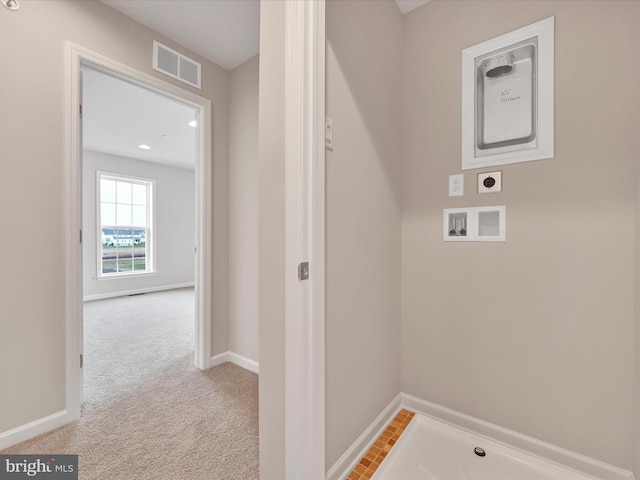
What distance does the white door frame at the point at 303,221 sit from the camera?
3.59 ft

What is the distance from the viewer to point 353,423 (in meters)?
1.45

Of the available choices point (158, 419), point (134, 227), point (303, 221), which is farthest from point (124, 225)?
point (303, 221)

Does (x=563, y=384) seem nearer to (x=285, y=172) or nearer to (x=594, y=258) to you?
(x=594, y=258)

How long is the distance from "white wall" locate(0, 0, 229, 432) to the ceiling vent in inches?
14.7

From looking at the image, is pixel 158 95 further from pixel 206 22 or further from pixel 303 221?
pixel 303 221

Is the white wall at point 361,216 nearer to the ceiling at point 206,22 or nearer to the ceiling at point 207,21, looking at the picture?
the ceiling at point 207,21

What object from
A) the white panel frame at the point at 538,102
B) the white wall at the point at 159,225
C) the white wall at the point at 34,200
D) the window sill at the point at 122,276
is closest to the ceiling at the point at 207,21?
the white wall at the point at 34,200

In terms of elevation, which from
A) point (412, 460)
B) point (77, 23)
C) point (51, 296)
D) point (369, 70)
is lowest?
point (412, 460)

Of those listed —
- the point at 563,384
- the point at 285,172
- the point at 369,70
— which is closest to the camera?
the point at 285,172

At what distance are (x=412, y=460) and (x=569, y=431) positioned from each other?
775mm

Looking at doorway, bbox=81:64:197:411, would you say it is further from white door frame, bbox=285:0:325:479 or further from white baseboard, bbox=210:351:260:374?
white door frame, bbox=285:0:325:479

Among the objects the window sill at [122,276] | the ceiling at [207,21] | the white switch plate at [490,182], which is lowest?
the window sill at [122,276]

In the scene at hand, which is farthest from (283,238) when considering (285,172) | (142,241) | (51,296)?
(142,241)

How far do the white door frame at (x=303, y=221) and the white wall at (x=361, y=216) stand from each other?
0.13m
